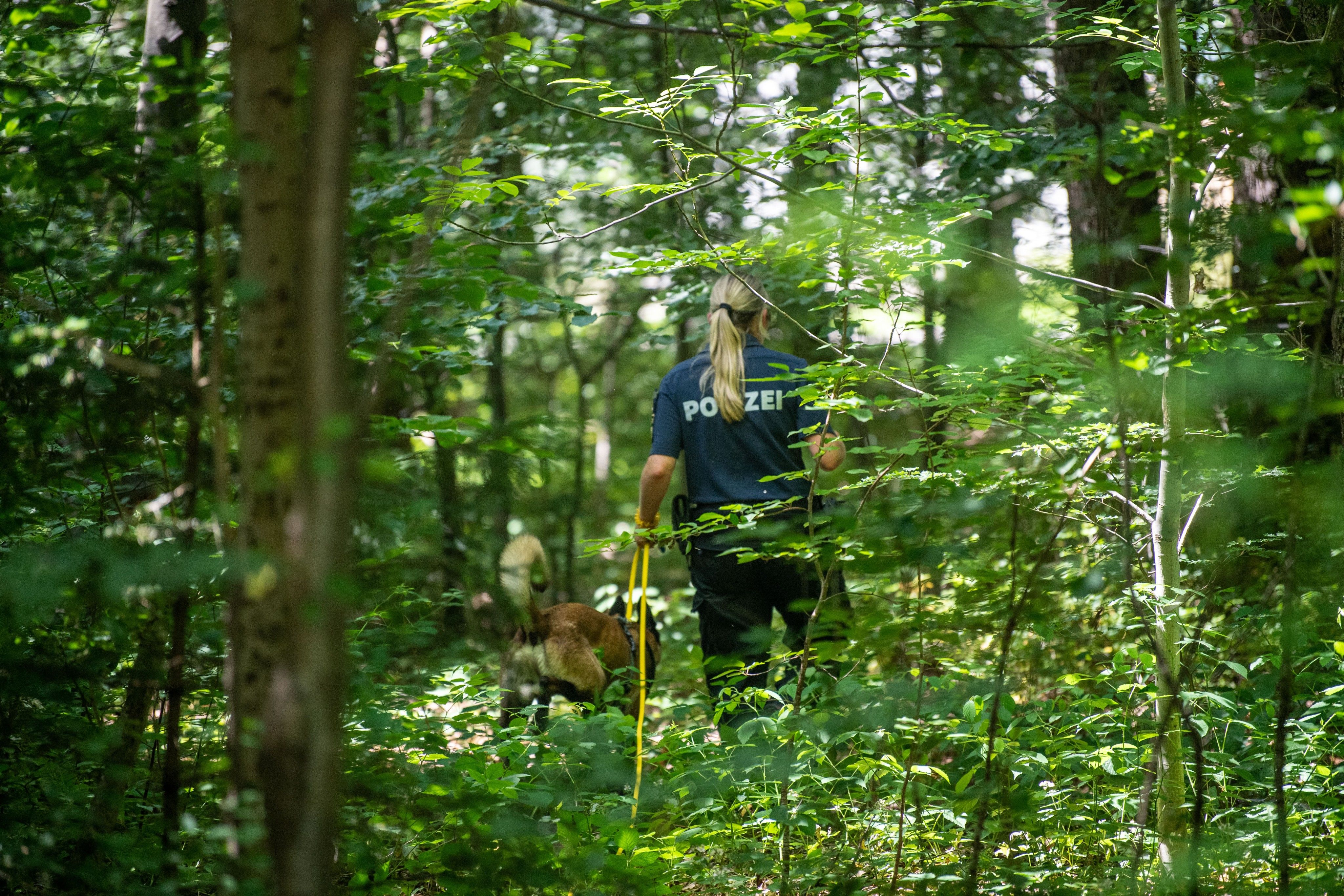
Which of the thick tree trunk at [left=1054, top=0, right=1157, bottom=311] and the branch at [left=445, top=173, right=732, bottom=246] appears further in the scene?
the thick tree trunk at [left=1054, top=0, right=1157, bottom=311]

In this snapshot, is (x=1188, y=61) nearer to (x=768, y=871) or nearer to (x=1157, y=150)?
(x=1157, y=150)

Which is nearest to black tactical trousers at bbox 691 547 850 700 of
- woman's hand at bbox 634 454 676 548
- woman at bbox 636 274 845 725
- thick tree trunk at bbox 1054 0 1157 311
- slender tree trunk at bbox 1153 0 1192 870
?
woman at bbox 636 274 845 725

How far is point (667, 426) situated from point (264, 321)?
10.8 ft

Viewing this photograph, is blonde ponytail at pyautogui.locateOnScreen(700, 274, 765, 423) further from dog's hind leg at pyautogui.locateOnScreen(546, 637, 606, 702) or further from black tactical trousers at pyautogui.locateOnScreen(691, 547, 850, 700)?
dog's hind leg at pyautogui.locateOnScreen(546, 637, 606, 702)

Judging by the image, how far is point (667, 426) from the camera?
457 centimetres

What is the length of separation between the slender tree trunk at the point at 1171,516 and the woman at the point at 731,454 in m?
1.75

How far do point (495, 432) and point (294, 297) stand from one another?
2.26 feet

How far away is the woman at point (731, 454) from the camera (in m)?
4.39

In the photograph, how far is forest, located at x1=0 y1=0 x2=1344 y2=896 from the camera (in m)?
1.33

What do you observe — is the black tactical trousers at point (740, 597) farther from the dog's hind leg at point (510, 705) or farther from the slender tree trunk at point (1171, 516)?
the slender tree trunk at point (1171, 516)

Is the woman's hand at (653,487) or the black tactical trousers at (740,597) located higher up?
the woman's hand at (653,487)

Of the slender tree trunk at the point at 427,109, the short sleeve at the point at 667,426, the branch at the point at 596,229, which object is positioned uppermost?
the slender tree trunk at the point at 427,109

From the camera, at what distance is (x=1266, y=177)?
5.13 m

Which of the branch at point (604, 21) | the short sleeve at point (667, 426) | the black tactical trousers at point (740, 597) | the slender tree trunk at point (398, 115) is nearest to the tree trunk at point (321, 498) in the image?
the branch at point (604, 21)
